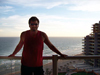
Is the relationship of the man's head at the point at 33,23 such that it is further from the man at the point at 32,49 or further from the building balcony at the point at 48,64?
the building balcony at the point at 48,64

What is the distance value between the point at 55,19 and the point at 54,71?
7175cm

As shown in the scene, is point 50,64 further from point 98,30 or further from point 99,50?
point 98,30

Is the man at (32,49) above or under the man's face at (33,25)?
under

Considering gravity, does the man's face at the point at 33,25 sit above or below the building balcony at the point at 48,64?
above

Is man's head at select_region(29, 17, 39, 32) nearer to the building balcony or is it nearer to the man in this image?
the man

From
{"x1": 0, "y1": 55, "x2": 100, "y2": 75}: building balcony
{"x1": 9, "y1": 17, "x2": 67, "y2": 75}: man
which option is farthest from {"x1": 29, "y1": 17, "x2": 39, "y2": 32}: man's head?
{"x1": 0, "y1": 55, "x2": 100, "y2": 75}: building balcony

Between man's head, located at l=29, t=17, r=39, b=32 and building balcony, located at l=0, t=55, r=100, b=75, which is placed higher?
man's head, located at l=29, t=17, r=39, b=32

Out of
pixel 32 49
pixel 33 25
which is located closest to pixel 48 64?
pixel 32 49

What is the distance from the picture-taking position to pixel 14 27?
211 ft

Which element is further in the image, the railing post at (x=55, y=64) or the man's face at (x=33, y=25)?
the railing post at (x=55, y=64)

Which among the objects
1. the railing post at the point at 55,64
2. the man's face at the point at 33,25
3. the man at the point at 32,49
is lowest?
the railing post at the point at 55,64

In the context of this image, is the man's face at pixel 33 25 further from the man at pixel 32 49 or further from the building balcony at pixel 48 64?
the building balcony at pixel 48 64

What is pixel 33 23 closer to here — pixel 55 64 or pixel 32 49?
pixel 32 49

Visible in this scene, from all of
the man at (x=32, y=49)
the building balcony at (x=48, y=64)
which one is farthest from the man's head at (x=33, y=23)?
the building balcony at (x=48, y=64)
